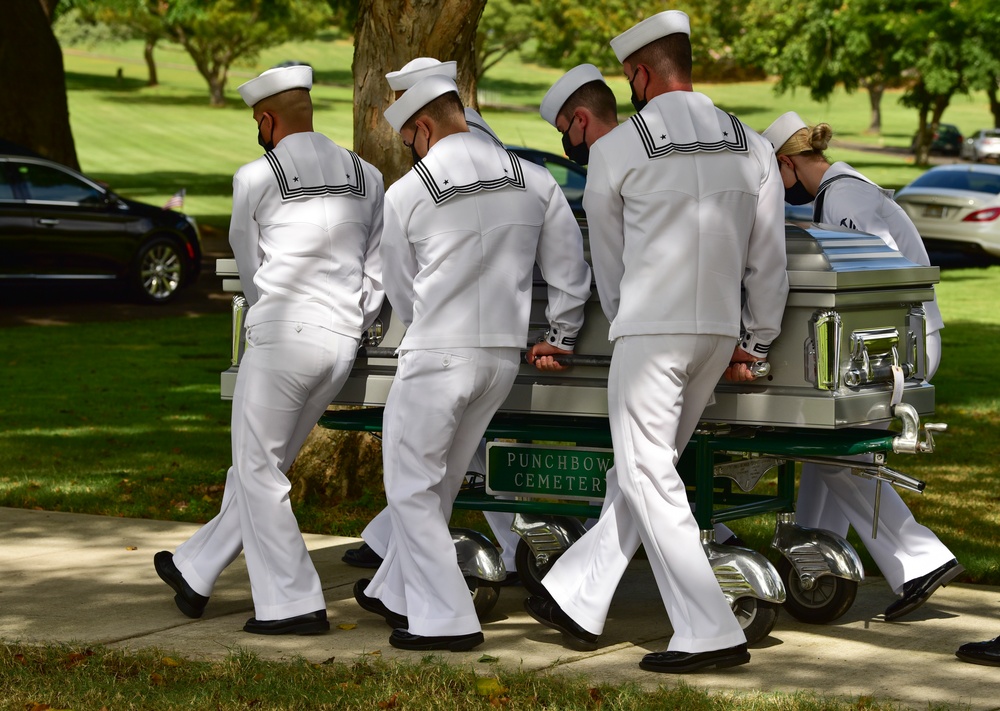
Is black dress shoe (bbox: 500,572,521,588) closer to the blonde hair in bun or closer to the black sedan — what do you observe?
the blonde hair in bun

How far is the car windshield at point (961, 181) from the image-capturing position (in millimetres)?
23531

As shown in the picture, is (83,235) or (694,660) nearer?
(694,660)

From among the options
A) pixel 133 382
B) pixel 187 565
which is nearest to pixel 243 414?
pixel 187 565

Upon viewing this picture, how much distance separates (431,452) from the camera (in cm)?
556

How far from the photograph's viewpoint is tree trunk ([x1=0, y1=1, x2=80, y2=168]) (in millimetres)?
22906

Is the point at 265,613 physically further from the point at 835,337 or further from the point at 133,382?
the point at 133,382

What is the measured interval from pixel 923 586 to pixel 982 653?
2.08 ft

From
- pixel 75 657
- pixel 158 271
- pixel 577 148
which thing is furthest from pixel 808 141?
pixel 158 271

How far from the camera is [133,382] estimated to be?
42.8 feet

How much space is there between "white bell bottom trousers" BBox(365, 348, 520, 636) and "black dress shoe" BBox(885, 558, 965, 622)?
1.72m

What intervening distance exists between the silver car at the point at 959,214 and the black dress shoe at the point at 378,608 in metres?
18.3

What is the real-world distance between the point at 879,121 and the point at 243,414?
253 ft

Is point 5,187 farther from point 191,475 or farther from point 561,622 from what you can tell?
point 561,622

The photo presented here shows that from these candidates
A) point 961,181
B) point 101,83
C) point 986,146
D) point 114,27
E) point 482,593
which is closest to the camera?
point 482,593
